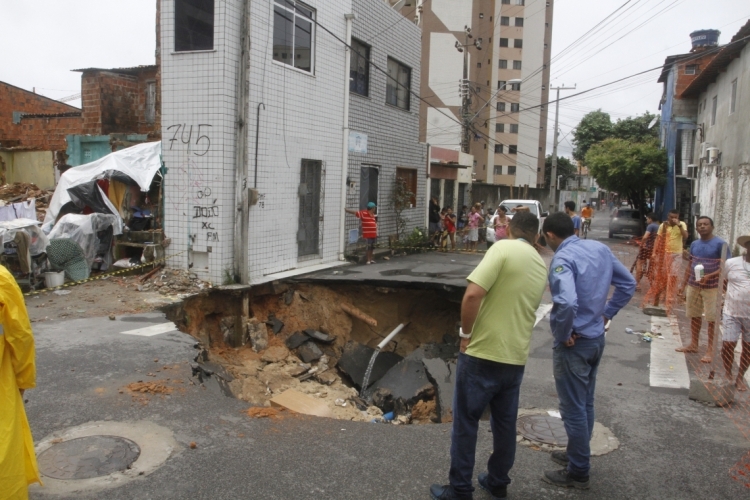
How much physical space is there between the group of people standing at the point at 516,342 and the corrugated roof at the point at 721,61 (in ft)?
46.0

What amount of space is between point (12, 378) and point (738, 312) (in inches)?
245

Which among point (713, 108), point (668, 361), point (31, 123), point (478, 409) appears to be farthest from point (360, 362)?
point (713, 108)

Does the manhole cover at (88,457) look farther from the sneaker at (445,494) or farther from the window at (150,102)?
the window at (150,102)

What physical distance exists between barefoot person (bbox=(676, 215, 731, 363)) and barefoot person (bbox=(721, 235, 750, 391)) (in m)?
0.92

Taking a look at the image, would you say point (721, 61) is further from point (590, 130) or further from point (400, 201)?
point (590, 130)

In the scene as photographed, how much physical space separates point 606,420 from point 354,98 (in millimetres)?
10428

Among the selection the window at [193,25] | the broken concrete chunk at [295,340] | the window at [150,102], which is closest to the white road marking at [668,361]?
the broken concrete chunk at [295,340]

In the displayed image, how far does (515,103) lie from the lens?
53.2m

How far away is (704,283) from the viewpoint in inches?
275

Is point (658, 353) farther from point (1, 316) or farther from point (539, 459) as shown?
point (1, 316)

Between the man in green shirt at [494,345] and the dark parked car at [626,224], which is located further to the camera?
the dark parked car at [626,224]

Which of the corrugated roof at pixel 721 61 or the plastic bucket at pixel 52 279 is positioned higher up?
the corrugated roof at pixel 721 61

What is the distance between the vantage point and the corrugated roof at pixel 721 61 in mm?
15391

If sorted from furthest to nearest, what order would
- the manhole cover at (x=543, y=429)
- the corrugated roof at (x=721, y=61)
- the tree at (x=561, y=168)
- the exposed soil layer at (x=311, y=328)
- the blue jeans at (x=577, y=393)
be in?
the tree at (x=561, y=168)
the corrugated roof at (x=721, y=61)
the exposed soil layer at (x=311, y=328)
the manhole cover at (x=543, y=429)
the blue jeans at (x=577, y=393)
